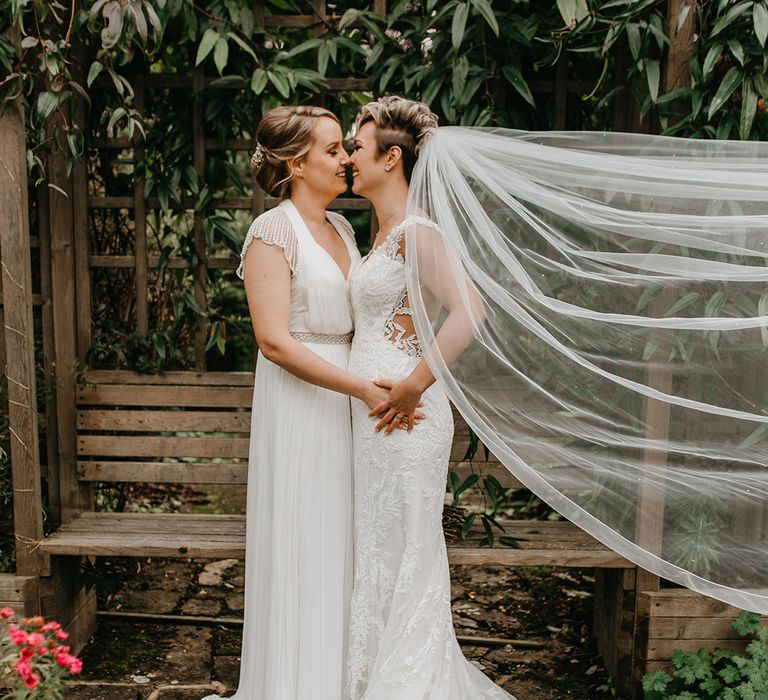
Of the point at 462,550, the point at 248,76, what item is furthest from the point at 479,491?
the point at 248,76

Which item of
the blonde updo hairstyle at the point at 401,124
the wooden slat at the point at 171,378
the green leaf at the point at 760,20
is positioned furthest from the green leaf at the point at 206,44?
the green leaf at the point at 760,20

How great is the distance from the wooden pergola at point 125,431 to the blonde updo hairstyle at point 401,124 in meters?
0.69

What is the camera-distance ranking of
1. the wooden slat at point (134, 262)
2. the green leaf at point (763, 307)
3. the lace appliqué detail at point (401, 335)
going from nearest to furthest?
1. the green leaf at point (763, 307)
2. the lace appliqué detail at point (401, 335)
3. the wooden slat at point (134, 262)

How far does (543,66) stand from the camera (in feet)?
10.2

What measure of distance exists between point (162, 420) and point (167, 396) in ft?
0.32

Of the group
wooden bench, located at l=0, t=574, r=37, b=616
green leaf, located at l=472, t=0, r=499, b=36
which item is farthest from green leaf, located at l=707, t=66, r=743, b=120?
wooden bench, located at l=0, t=574, r=37, b=616

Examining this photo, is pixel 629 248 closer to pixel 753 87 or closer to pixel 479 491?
pixel 753 87

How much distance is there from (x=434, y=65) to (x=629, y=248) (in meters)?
1.03

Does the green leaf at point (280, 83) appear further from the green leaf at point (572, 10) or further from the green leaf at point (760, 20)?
the green leaf at point (760, 20)

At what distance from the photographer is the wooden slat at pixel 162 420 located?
10.7 ft

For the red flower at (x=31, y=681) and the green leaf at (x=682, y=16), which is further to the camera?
the green leaf at (x=682, y=16)

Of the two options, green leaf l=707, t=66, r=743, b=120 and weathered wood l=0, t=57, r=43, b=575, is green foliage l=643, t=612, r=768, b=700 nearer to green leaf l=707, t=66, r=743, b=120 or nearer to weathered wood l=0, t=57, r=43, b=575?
green leaf l=707, t=66, r=743, b=120

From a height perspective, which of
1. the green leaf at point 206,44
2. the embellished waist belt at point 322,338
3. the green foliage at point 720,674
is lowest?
the green foliage at point 720,674

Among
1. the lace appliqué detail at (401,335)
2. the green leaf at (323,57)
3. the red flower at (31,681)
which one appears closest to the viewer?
the red flower at (31,681)
